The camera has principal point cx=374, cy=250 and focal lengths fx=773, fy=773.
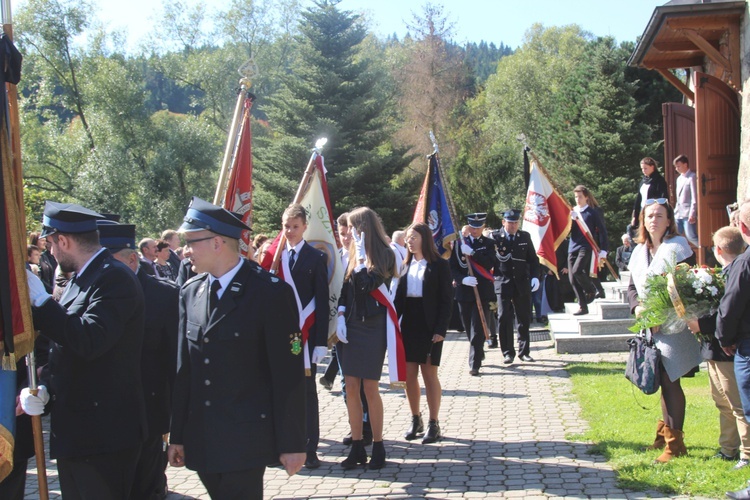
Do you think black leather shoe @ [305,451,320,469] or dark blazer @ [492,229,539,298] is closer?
black leather shoe @ [305,451,320,469]

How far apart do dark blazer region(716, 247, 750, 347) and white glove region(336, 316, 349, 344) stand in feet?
9.92

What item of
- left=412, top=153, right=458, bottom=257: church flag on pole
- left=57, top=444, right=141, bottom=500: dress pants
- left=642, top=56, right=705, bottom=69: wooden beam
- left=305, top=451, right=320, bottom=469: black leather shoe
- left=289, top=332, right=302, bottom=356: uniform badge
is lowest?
left=305, top=451, right=320, bottom=469: black leather shoe

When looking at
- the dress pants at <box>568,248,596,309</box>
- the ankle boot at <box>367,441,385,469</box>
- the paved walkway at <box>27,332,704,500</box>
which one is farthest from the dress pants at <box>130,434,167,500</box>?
the dress pants at <box>568,248,596,309</box>

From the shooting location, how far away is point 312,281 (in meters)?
6.85

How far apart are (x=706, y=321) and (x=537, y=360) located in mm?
6658

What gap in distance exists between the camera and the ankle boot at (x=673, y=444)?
6184mm

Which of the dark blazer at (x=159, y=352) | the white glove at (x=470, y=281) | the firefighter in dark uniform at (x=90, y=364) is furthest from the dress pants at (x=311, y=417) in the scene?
→ the white glove at (x=470, y=281)

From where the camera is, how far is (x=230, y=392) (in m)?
3.63

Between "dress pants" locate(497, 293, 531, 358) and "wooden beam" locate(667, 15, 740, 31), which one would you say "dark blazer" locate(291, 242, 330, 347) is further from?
"wooden beam" locate(667, 15, 740, 31)

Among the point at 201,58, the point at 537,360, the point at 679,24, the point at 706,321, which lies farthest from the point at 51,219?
the point at 201,58

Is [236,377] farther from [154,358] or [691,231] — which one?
[691,231]

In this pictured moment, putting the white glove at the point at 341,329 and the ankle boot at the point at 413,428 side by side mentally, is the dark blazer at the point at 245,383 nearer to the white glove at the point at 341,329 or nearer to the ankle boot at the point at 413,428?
the white glove at the point at 341,329

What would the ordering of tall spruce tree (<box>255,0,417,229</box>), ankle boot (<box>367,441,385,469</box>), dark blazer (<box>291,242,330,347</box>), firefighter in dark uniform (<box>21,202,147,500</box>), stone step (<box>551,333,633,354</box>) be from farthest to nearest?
tall spruce tree (<box>255,0,417,229</box>) → stone step (<box>551,333,633,354</box>) → dark blazer (<box>291,242,330,347</box>) → ankle boot (<box>367,441,385,469</box>) → firefighter in dark uniform (<box>21,202,147,500</box>)

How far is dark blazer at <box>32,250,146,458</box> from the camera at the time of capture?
3781 mm
